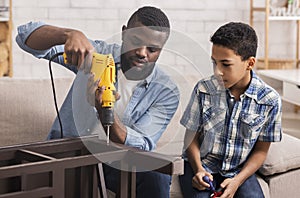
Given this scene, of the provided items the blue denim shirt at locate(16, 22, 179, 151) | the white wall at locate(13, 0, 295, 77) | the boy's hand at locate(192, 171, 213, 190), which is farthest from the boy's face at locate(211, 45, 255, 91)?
the white wall at locate(13, 0, 295, 77)

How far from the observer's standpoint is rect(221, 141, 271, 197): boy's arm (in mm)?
1955

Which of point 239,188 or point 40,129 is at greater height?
point 40,129

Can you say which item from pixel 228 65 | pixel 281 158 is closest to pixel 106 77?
pixel 228 65

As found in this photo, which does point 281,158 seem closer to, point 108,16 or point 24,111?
point 24,111

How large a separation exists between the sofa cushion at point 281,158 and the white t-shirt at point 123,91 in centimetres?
57

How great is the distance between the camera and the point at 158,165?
1436 mm

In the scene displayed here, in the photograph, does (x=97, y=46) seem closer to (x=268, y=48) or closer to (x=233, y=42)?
(x=233, y=42)

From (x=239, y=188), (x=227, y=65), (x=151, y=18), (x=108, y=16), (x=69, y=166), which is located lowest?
(x=239, y=188)

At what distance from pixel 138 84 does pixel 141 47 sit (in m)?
0.30

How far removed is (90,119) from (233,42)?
0.55 m

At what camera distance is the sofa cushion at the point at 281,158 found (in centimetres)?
213

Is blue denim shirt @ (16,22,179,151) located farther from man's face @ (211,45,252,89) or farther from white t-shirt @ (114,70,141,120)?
man's face @ (211,45,252,89)

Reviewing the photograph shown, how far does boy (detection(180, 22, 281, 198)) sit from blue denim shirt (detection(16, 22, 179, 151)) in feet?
0.43

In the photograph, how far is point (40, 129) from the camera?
2.16m
